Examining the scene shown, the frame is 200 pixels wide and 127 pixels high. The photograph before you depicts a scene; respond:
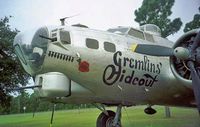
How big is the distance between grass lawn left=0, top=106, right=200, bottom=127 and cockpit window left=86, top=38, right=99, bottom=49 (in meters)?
2.74

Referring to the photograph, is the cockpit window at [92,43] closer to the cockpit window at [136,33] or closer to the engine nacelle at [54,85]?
the engine nacelle at [54,85]

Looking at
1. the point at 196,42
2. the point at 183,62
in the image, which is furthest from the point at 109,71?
the point at 196,42

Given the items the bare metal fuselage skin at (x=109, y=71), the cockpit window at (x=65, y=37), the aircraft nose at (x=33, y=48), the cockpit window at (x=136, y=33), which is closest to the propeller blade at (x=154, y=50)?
the bare metal fuselage skin at (x=109, y=71)

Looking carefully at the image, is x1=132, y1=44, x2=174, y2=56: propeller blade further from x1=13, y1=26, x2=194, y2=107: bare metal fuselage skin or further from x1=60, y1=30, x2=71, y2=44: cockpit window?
x1=60, y1=30, x2=71, y2=44: cockpit window

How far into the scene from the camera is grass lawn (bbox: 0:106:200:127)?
28.7 feet

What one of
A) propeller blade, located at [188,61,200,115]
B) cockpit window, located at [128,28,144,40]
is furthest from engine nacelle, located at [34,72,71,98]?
propeller blade, located at [188,61,200,115]

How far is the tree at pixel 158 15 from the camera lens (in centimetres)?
1282

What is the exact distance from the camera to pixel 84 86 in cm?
611

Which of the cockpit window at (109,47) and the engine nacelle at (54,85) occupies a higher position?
the cockpit window at (109,47)

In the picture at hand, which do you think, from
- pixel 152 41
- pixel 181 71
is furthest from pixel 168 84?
pixel 152 41

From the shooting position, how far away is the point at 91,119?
28.6 feet

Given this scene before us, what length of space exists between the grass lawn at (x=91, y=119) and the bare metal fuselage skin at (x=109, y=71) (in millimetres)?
1911

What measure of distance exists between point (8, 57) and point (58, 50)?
6.64m

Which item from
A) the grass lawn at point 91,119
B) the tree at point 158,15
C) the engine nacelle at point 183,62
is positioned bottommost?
the grass lawn at point 91,119
